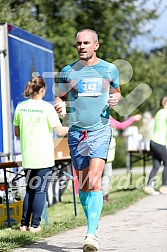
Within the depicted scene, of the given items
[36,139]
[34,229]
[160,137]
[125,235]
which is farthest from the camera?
[160,137]

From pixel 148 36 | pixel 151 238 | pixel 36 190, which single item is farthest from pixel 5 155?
pixel 148 36

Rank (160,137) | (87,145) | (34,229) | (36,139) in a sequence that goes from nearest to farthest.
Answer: (87,145) < (34,229) < (36,139) < (160,137)

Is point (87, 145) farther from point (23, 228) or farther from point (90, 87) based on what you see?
point (23, 228)

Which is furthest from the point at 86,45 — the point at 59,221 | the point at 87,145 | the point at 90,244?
the point at 59,221

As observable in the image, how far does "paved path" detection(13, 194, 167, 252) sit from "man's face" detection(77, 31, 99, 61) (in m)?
1.93

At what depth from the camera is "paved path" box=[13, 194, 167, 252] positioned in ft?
26.7

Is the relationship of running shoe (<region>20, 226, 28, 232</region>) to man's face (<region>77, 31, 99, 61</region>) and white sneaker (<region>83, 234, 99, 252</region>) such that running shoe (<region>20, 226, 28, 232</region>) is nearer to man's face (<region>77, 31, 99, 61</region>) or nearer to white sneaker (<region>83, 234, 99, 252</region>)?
white sneaker (<region>83, 234, 99, 252</region>)

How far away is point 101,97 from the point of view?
7668 mm

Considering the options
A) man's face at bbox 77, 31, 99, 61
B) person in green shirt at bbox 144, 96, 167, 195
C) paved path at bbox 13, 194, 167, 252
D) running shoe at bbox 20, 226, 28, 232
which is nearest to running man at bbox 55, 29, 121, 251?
man's face at bbox 77, 31, 99, 61

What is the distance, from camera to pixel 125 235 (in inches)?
370

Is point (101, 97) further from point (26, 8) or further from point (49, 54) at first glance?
point (26, 8)

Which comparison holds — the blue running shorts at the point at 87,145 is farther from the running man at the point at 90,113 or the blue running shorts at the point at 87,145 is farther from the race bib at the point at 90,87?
the race bib at the point at 90,87

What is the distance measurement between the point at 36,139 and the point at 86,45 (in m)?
2.50

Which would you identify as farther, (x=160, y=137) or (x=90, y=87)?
(x=160, y=137)
